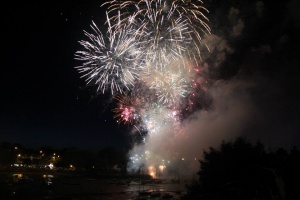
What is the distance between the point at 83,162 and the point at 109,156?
17.0m

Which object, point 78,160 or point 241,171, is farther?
point 78,160

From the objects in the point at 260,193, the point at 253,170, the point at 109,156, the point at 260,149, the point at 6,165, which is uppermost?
the point at 109,156

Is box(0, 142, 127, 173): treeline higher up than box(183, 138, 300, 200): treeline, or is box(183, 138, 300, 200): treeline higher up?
box(0, 142, 127, 173): treeline

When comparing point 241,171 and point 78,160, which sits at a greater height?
point 78,160

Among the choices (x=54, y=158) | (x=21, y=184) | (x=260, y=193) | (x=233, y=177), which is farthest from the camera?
(x=54, y=158)

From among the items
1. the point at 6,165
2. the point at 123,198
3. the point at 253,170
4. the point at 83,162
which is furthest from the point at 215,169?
the point at 83,162

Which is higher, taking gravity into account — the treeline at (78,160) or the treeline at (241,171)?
the treeline at (78,160)

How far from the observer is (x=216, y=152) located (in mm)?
21188

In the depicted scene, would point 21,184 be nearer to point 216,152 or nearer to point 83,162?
point 216,152

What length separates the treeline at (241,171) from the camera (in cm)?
1066

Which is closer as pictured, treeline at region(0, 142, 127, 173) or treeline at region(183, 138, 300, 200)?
treeline at region(183, 138, 300, 200)

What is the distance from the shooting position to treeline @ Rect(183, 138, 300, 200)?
10.7m

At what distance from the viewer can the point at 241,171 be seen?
17391mm

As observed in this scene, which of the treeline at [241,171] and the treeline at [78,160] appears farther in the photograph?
the treeline at [78,160]
